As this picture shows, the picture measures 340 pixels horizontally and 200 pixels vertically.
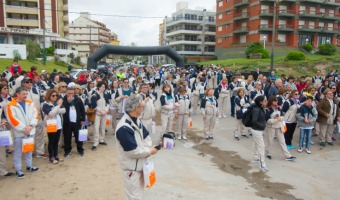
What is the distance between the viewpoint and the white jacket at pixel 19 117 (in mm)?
5918

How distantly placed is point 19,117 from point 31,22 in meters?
60.1

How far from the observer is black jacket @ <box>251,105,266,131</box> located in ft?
22.8

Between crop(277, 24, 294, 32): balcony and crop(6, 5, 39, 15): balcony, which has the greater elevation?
crop(6, 5, 39, 15): balcony

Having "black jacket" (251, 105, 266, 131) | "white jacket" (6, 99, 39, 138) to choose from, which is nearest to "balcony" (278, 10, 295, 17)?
"black jacket" (251, 105, 266, 131)

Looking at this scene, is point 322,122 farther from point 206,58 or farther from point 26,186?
point 206,58

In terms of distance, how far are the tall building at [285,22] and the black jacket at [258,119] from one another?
154ft

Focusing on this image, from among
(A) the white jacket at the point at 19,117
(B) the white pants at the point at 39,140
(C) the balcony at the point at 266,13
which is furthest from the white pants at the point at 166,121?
(C) the balcony at the point at 266,13

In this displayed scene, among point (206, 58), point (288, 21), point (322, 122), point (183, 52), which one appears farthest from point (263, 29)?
point (322, 122)

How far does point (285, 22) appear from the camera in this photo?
5250 cm

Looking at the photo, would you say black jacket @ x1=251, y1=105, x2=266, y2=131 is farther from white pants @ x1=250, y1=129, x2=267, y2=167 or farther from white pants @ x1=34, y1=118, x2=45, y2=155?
white pants @ x1=34, y1=118, x2=45, y2=155

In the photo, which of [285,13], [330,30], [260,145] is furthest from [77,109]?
[330,30]

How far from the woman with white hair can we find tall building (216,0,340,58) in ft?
167

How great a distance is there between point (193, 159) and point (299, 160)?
308cm

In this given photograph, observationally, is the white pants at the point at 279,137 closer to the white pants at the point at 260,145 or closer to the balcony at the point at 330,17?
the white pants at the point at 260,145
